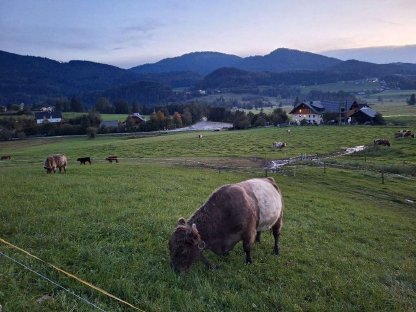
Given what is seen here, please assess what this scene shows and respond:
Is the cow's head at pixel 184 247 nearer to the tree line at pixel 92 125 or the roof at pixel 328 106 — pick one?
the tree line at pixel 92 125

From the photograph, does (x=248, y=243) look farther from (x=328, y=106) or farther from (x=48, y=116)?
(x=48, y=116)

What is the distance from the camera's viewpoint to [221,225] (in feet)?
35.4

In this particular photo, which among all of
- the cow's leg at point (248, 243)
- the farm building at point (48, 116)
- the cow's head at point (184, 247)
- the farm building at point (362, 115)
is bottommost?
the farm building at point (362, 115)

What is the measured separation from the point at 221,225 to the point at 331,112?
399ft

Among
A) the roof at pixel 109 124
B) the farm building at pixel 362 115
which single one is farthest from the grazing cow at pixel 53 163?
the farm building at pixel 362 115

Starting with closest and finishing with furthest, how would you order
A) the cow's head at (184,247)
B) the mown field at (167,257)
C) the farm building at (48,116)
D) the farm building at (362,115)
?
the mown field at (167,257) < the cow's head at (184,247) < the farm building at (362,115) < the farm building at (48,116)

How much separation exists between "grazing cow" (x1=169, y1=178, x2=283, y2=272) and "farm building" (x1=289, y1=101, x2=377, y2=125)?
11187cm

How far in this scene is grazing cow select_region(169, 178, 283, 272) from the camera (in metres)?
9.84

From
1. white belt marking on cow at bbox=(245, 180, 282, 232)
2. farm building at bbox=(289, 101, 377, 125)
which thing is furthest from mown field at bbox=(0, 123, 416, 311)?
farm building at bbox=(289, 101, 377, 125)

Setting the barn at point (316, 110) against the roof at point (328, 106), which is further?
the roof at point (328, 106)

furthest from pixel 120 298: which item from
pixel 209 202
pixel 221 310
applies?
pixel 209 202

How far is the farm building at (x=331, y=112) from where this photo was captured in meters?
117

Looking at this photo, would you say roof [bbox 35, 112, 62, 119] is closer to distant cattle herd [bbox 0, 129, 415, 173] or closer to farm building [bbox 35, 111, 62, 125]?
farm building [bbox 35, 111, 62, 125]

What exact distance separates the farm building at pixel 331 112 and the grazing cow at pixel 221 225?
4404 inches
